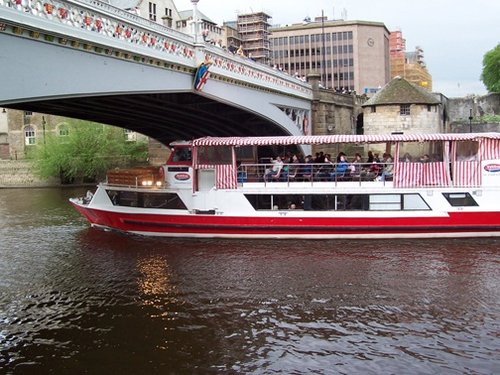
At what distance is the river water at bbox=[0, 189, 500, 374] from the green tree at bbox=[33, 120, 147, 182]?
27.3m

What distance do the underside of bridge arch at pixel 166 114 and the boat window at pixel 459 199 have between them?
34.0 ft

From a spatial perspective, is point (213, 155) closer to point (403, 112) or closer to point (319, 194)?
point (319, 194)

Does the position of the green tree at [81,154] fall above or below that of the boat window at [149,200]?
above

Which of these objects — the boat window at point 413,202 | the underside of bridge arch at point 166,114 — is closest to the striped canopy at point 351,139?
the boat window at point 413,202

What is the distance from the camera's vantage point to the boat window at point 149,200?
22719 millimetres

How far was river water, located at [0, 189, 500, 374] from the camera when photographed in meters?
11.2

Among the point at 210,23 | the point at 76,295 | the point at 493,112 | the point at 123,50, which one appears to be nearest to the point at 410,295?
the point at 76,295

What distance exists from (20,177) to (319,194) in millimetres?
37209

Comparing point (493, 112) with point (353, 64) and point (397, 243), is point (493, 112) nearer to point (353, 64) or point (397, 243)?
point (353, 64)

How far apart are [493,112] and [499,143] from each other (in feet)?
139

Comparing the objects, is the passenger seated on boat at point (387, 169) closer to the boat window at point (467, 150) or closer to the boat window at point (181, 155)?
the boat window at point (467, 150)

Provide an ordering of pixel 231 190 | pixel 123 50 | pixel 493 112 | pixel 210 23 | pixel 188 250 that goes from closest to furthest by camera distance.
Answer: pixel 123 50, pixel 188 250, pixel 231 190, pixel 493 112, pixel 210 23

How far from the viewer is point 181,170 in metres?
23.0

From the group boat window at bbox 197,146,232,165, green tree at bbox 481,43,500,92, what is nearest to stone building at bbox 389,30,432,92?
green tree at bbox 481,43,500,92
